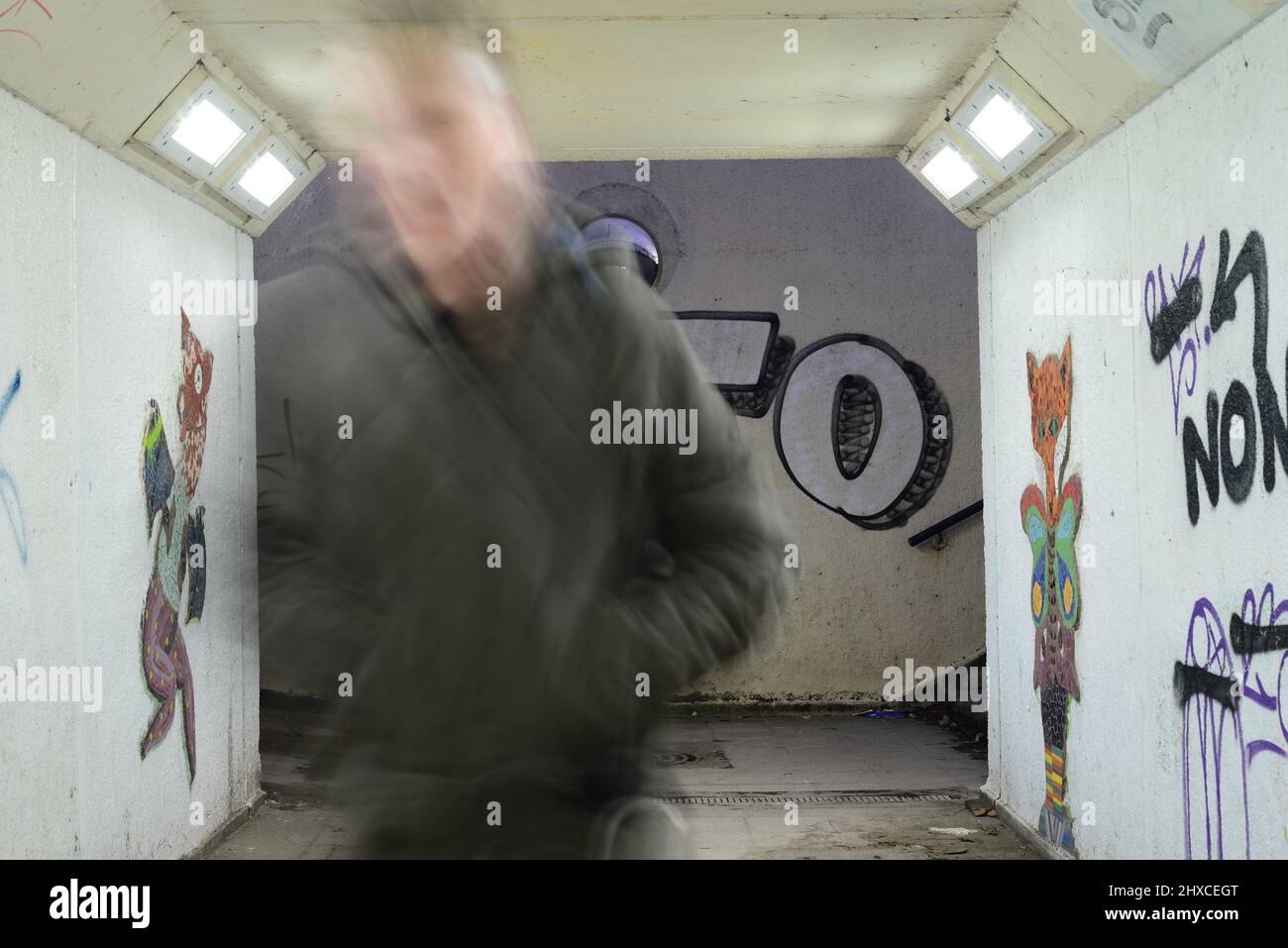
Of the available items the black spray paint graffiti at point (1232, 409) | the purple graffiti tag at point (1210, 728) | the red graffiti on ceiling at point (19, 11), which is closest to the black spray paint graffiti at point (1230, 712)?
the purple graffiti tag at point (1210, 728)

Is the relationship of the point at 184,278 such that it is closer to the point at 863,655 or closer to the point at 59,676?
the point at 59,676

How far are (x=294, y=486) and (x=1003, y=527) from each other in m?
4.78

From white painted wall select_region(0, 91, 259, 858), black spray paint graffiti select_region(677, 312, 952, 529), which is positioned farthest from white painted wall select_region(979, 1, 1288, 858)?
black spray paint graffiti select_region(677, 312, 952, 529)

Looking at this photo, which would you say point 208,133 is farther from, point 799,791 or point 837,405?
point 837,405

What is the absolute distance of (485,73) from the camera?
44.8 inches

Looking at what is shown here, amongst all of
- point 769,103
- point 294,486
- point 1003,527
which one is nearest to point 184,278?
point 769,103

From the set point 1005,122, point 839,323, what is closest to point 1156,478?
point 1005,122

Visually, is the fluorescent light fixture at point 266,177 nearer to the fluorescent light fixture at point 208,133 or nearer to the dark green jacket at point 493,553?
the fluorescent light fixture at point 208,133

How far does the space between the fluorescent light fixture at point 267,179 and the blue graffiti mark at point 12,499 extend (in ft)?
6.68

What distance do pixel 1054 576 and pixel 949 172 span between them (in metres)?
1.94

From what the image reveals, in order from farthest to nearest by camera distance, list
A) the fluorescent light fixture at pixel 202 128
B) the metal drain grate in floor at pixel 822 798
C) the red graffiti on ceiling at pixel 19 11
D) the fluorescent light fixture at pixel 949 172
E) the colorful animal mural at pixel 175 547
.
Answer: the metal drain grate in floor at pixel 822 798 < the fluorescent light fixture at pixel 949 172 < the colorful animal mural at pixel 175 547 < the fluorescent light fixture at pixel 202 128 < the red graffiti on ceiling at pixel 19 11

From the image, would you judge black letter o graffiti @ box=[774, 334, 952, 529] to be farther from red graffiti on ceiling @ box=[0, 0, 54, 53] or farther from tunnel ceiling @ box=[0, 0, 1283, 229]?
red graffiti on ceiling @ box=[0, 0, 54, 53]

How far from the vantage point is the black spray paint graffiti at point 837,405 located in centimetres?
891

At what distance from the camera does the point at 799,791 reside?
643 cm
